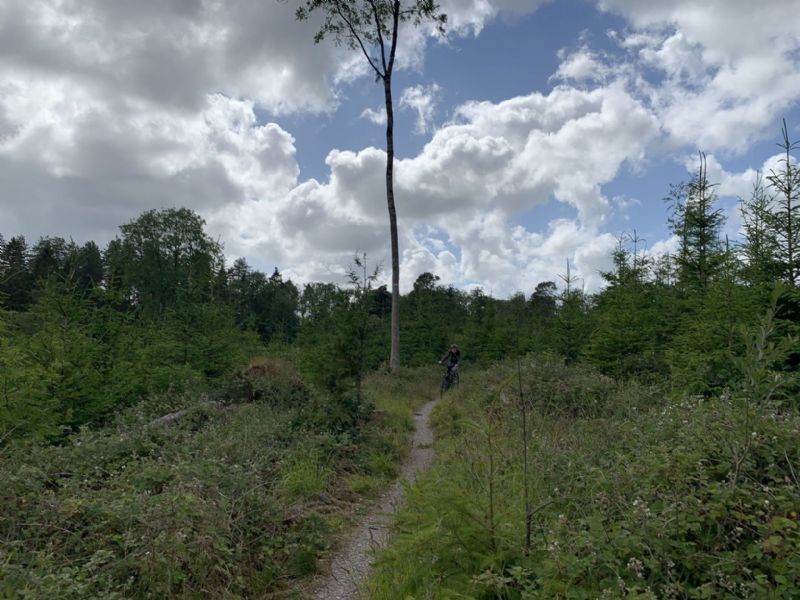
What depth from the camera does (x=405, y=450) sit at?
30.2ft

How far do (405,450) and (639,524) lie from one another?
6430 millimetres

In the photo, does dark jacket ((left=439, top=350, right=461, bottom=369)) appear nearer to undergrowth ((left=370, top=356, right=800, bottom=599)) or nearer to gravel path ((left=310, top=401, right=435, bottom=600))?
gravel path ((left=310, top=401, right=435, bottom=600))

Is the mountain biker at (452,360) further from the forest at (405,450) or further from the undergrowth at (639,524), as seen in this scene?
the undergrowth at (639,524)

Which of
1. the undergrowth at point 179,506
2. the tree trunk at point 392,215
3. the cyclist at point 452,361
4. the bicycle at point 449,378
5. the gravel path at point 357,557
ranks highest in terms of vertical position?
the tree trunk at point 392,215

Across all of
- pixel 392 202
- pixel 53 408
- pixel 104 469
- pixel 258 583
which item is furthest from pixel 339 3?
pixel 258 583

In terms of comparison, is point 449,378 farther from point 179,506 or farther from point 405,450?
point 179,506

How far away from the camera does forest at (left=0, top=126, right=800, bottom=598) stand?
3.11 metres

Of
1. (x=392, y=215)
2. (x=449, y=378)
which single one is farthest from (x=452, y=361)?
(x=392, y=215)

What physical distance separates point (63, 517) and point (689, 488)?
18.6 ft

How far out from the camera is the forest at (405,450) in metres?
3.11

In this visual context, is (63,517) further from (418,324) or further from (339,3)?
(418,324)

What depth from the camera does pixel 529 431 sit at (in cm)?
742

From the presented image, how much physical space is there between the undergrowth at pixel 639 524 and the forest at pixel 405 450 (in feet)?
0.08

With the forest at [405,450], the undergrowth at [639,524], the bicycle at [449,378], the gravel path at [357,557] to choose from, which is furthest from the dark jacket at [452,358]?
the undergrowth at [639,524]
